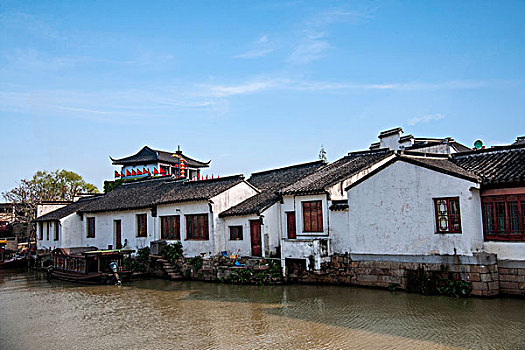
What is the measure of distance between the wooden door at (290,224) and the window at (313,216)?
110 cm

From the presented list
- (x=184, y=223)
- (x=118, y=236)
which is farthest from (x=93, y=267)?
(x=184, y=223)

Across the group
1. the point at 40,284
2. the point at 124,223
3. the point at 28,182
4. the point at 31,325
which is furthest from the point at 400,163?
the point at 28,182

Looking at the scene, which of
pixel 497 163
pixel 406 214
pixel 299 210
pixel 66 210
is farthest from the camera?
pixel 66 210

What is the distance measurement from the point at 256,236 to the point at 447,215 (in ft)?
29.6

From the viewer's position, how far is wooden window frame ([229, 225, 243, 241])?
21062mm

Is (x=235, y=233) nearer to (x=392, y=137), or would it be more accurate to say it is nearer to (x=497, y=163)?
(x=392, y=137)

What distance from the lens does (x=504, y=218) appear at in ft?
43.8

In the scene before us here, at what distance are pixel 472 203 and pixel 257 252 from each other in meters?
9.97

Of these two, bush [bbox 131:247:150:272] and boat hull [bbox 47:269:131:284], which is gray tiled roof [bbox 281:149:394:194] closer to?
bush [bbox 131:247:150:272]

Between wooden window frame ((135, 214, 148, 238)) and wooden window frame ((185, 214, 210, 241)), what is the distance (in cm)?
381

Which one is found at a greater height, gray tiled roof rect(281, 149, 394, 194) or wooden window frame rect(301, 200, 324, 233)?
gray tiled roof rect(281, 149, 394, 194)

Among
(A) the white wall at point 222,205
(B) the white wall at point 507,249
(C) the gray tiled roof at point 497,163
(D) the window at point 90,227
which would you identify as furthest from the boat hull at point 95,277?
(B) the white wall at point 507,249

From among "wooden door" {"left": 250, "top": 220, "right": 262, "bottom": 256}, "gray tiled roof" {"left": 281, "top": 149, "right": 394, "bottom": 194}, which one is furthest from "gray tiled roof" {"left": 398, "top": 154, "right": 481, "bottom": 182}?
"wooden door" {"left": 250, "top": 220, "right": 262, "bottom": 256}

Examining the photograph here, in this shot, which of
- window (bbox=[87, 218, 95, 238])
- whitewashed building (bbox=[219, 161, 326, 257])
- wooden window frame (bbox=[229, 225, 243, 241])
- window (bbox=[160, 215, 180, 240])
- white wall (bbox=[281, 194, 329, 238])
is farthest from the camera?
window (bbox=[87, 218, 95, 238])
